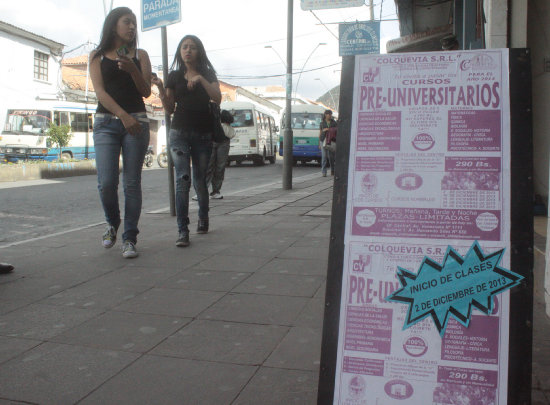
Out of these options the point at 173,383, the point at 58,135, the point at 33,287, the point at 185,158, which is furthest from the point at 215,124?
the point at 58,135

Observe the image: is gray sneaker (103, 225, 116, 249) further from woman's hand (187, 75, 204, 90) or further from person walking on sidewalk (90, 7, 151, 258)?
woman's hand (187, 75, 204, 90)

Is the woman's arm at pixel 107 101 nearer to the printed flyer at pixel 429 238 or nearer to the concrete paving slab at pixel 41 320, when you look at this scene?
the concrete paving slab at pixel 41 320

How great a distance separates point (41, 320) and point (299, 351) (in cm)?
149

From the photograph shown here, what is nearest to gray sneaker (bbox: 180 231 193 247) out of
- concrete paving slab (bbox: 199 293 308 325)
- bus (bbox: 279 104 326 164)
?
concrete paving slab (bbox: 199 293 308 325)

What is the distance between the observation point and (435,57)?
192cm

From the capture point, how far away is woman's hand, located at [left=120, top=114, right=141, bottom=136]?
14.6 feet

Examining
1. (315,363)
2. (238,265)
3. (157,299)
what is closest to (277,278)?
(238,265)

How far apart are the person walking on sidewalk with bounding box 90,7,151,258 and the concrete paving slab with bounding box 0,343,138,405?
2.02 m

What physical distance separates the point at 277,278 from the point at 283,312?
29.0 inches

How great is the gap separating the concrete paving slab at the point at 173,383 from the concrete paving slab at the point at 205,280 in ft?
3.82

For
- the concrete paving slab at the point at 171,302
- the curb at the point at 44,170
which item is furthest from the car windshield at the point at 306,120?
the concrete paving slab at the point at 171,302

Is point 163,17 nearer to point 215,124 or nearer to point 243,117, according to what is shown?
point 215,124

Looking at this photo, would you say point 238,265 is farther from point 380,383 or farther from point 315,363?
point 380,383

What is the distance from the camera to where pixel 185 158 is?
5.15 m
